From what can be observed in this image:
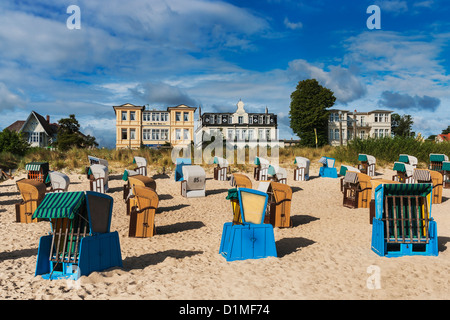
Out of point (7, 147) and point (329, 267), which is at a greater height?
point (7, 147)

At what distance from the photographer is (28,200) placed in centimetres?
1307

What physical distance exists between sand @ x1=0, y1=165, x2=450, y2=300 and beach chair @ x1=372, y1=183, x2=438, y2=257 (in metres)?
0.37

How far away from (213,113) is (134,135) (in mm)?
13489


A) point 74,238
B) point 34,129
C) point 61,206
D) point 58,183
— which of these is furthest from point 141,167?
point 34,129

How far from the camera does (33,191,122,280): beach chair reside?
674cm

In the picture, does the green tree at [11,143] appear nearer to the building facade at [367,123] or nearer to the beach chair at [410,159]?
the beach chair at [410,159]

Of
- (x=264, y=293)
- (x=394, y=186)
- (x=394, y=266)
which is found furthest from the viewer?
(x=394, y=186)

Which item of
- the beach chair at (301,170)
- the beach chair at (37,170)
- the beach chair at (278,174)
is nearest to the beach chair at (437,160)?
the beach chair at (301,170)

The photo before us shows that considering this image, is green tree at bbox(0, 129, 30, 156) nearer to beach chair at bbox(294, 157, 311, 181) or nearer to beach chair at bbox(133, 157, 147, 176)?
beach chair at bbox(133, 157, 147, 176)

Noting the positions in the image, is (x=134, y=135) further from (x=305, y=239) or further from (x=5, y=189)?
(x=305, y=239)

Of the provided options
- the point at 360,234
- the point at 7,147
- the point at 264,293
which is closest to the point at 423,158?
the point at 360,234

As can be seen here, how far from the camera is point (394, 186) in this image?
344 inches

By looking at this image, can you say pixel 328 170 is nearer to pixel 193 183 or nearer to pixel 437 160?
pixel 437 160

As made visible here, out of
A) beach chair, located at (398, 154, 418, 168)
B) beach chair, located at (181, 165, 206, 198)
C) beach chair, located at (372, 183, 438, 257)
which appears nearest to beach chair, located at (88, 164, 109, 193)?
beach chair, located at (181, 165, 206, 198)
